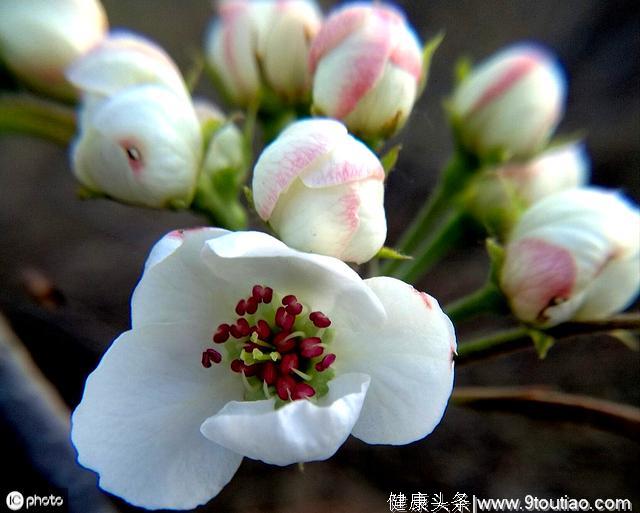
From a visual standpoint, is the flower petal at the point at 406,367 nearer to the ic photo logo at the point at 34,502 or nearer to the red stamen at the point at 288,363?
the red stamen at the point at 288,363

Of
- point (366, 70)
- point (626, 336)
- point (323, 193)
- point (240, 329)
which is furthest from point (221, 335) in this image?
point (626, 336)

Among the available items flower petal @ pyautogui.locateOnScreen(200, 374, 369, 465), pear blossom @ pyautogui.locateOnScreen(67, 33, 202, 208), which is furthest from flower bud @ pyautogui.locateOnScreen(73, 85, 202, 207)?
flower petal @ pyautogui.locateOnScreen(200, 374, 369, 465)

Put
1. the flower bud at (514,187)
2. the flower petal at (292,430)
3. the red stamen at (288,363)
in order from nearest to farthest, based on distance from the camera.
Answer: the flower petal at (292,430)
the red stamen at (288,363)
the flower bud at (514,187)

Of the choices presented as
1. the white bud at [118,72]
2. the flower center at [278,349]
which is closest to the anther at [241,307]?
the flower center at [278,349]

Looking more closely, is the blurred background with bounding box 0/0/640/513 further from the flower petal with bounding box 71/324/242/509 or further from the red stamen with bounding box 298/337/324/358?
the red stamen with bounding box 298/337/324/358

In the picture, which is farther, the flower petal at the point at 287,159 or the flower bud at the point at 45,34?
the flower bud at the point at 45,34

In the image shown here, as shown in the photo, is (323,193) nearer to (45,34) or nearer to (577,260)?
(577,260)
